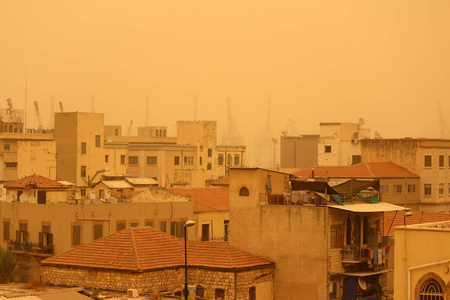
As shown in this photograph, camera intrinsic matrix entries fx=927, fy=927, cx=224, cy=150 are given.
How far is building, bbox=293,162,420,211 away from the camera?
7938 cm

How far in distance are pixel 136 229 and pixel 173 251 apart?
2218mm

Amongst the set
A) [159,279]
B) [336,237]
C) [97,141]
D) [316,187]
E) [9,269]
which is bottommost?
[9,269]

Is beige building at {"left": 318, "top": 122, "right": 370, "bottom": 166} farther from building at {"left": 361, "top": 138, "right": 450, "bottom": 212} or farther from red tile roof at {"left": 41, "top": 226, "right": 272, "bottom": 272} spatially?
red tile roof at {"left": 41, "top": 226, "right": 272, "bottom": 272}

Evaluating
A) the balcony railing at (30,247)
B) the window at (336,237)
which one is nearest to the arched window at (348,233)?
the window at (336,237)

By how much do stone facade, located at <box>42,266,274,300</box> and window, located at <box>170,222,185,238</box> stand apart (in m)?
15.3

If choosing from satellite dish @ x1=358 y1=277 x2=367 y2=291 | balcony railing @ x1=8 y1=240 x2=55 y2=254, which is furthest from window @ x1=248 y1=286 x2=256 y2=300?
balcony railing @ x1=8 y1=240 x2=55 y2=254

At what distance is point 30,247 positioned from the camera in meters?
55.3

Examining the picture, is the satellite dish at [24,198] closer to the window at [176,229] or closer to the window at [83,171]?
the window at [176,229]

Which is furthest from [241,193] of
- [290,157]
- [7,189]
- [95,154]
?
[290,157]

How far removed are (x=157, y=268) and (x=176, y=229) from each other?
17.3 metres

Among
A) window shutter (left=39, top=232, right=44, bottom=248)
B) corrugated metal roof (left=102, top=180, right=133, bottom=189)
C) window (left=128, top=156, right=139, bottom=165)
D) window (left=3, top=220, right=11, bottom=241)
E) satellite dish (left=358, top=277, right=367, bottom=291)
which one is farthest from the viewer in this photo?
window (left=128, top=156, right=139, bottom=165)

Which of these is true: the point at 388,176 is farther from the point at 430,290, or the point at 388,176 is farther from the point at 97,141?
the point at 430,290

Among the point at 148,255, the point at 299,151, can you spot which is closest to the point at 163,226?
the point at 148,255

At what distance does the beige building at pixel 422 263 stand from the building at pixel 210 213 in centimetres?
3065
